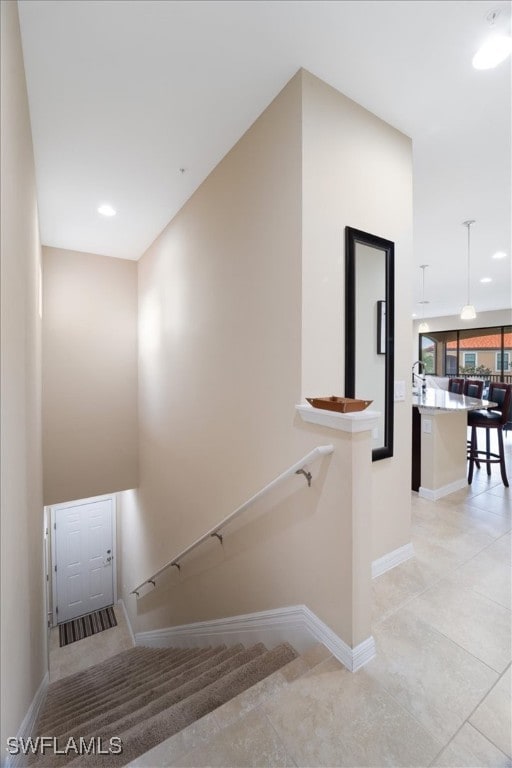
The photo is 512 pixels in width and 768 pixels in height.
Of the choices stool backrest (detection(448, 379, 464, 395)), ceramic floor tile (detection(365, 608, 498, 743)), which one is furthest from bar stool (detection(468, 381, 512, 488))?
Result: ceramic floor tile (detection(365, 608, 498, 743))

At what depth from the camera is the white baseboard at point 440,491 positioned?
3.34 m

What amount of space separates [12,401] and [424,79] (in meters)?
2.69

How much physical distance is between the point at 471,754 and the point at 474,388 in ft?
15.8

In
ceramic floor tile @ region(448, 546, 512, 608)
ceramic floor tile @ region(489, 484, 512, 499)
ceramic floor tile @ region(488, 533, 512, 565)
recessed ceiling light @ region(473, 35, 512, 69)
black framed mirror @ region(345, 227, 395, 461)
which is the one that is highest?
recessed ceiling light @ region(473, 35, 512, 69)

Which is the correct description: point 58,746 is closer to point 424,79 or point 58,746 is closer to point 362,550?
point 362,550

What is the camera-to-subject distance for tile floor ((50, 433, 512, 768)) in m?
1.18

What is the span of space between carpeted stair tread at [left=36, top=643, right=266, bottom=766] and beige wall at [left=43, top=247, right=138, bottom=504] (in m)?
3.31

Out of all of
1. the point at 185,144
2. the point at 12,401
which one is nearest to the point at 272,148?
the point at 185,144

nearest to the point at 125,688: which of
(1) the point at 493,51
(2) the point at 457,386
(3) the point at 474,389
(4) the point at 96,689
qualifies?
(4) the point at 96,689

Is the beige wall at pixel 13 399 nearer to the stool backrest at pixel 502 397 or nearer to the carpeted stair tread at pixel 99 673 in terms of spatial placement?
the carpeted stair tread at pixel 99 673

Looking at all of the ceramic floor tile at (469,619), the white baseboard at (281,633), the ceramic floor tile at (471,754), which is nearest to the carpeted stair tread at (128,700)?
the white baseboard at (281,633)

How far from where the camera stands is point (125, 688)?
2.62 m

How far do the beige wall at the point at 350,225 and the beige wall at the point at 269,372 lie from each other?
1 cm

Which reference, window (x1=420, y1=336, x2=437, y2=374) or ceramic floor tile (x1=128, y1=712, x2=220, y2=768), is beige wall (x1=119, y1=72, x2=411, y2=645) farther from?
window (x1=420, y1=336, x2=437, y2=374)
